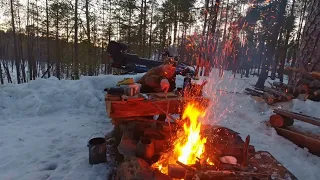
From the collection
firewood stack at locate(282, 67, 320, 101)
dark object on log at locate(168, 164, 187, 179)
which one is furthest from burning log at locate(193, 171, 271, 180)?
firewood stack at locate(282, 67, 320, 101)

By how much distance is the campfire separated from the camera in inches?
109

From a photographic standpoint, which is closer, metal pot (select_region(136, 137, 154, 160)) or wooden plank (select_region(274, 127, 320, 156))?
metal pot (select_region(136, 137, 154, 160))

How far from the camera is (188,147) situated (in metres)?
3.01

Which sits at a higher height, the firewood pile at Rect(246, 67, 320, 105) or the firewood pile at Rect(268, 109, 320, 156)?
the firewood pile at Rect(246, 67, 320, 105)

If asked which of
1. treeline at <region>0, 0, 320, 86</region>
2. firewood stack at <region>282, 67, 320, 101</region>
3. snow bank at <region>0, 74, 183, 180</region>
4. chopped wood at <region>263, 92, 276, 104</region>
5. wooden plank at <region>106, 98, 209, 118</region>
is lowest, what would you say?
snow bank at <region>0, 74, 183, 180</region>

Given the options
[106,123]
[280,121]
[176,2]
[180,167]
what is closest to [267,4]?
[176,2]

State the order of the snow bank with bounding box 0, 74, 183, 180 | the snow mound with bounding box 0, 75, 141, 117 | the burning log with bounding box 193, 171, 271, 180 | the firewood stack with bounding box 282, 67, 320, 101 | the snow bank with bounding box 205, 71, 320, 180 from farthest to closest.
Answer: the snow mound with bounding box 0, 75, 141, 117
the firewood stack with bounding box 282, 67, 320, 101
the snow bank with bounding box 205, 71, 320, 180
the snow bank with bounding box 0, 74, 183, 180
the burning log with bounding box 193, 171, 271, 180

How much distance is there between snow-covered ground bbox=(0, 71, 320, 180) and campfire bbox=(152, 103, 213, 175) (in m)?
1.06

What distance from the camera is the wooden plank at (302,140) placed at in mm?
3928

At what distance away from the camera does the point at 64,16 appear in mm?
25156

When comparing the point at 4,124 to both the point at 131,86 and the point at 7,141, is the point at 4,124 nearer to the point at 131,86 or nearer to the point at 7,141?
the point at 7,141

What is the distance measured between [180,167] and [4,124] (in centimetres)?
548

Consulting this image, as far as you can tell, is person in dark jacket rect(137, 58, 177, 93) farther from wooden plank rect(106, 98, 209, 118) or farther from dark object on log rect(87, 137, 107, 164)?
dark object on log rect(87, 137, 107, 164)

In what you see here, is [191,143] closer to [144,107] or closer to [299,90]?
[144,107]
